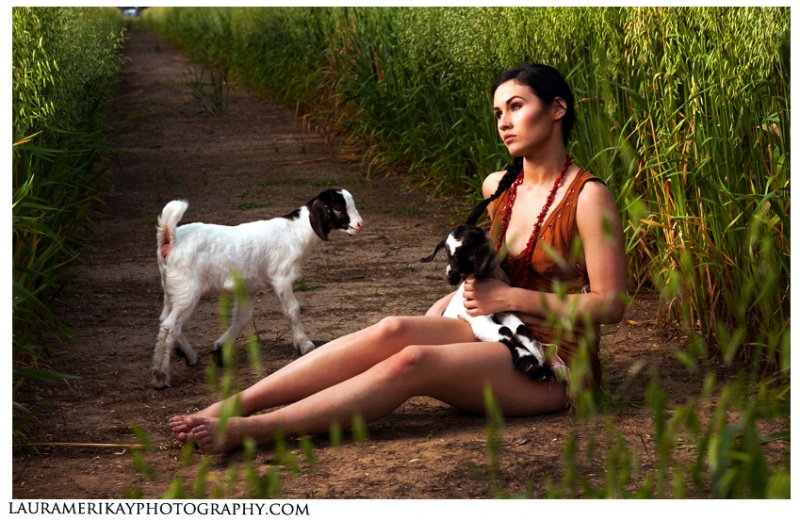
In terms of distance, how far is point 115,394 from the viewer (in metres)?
3.65

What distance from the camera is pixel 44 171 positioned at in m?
4.54

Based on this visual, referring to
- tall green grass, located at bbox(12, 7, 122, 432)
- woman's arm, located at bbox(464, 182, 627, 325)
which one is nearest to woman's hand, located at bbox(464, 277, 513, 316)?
woman's arm, located at bbox(464, 182, 627, 325)

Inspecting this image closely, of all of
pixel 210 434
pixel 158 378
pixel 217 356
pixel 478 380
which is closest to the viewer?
pixel 210 434

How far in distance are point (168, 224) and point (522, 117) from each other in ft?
4.77

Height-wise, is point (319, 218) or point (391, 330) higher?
point (319, 218)

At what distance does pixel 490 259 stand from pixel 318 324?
66.9 inches

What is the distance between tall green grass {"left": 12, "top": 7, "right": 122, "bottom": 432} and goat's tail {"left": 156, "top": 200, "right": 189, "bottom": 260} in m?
0.38

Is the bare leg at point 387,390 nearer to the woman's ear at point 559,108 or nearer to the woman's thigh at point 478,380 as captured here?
the woman's thigh at point 478,380

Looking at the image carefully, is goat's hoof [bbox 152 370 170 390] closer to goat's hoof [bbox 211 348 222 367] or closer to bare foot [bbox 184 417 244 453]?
goat's hoof [bbox 211 348 222 367]

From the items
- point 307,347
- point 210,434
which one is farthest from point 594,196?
point 307,347

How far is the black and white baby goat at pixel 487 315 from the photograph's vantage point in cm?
303

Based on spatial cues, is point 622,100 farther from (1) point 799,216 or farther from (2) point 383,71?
(2) point 383,71

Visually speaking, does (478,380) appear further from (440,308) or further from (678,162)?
(678,162)
